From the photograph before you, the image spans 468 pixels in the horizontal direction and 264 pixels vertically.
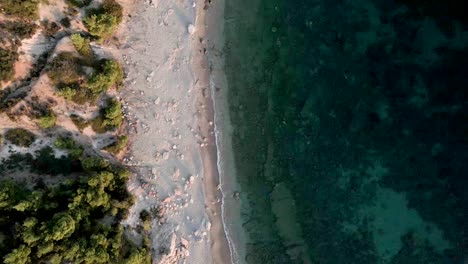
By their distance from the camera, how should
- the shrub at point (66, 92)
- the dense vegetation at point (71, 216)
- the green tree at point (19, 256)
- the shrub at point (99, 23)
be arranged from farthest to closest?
the shrub at point (99, 23) → the shrub at point (66, 92) → the dense vegetation at point (71, 216) → the green tree at point (19, 256)

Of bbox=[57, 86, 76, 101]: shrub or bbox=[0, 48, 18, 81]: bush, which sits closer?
bbox=[0, 48, 18, 81]: bush

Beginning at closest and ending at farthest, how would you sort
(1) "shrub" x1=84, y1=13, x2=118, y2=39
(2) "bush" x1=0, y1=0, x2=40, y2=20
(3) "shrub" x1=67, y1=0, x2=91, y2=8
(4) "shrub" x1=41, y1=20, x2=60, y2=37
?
1. (2) "bush" x1=0, y1=0, x2=40, y2=20
2. (1) "shrub" x1=84, y1=13, x2=118, y2=39
3. (4) "shrub" x1=41, y1=20, x2=60, y2=37
4. (3) "shrub" x1=67, y1=0, x2=91, y2=8

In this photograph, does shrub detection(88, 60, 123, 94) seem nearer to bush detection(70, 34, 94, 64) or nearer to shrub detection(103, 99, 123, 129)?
bush detection(70, 34, 94, 64)

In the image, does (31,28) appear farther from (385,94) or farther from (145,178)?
(385,94)

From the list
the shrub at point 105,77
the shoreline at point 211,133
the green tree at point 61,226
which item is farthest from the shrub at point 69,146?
the shoreline at point 211,133

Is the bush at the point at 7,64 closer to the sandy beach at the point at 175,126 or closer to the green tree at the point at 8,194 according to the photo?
the green tree at the point at 8,194

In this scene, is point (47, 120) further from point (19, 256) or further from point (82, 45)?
point (19, 256)

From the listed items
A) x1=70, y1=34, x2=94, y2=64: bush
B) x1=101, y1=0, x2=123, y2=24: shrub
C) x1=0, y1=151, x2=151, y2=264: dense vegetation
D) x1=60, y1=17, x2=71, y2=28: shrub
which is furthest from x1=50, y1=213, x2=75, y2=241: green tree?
x1=101, y1=0, x2=123, y2=24: shrub
